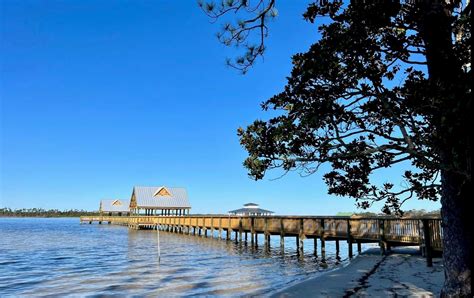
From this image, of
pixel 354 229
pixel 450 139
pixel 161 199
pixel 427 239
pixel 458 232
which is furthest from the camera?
pixel 161 199

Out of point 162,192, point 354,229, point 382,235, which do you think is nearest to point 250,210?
point 162,192

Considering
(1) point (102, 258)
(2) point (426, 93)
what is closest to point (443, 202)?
(2) point (426, 93)

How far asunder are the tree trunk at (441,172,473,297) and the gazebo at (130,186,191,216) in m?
58.0

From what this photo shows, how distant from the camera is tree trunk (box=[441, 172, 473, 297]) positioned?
723 centimetres

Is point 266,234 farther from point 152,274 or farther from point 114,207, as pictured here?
point 114,207

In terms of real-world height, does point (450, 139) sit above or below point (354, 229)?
above

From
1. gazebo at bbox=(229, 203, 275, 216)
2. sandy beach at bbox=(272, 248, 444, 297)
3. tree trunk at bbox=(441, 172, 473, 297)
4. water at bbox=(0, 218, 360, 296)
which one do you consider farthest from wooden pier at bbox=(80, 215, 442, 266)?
gazebo at bbox=(229, 203, 275, 216)

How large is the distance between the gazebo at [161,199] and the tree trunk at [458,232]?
190ft

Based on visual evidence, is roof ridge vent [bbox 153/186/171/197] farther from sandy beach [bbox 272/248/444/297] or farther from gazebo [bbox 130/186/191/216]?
sandy beach [bbox 272/248/444/297]

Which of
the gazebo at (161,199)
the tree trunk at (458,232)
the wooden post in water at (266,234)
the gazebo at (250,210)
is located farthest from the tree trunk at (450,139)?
the gazebo at (161,199)

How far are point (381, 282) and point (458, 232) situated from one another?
4.44 m

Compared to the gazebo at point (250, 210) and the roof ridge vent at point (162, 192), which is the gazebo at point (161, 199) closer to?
the roof ridge vent at point (162, 192)

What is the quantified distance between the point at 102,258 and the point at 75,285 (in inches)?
404

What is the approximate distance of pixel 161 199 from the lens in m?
63.8
